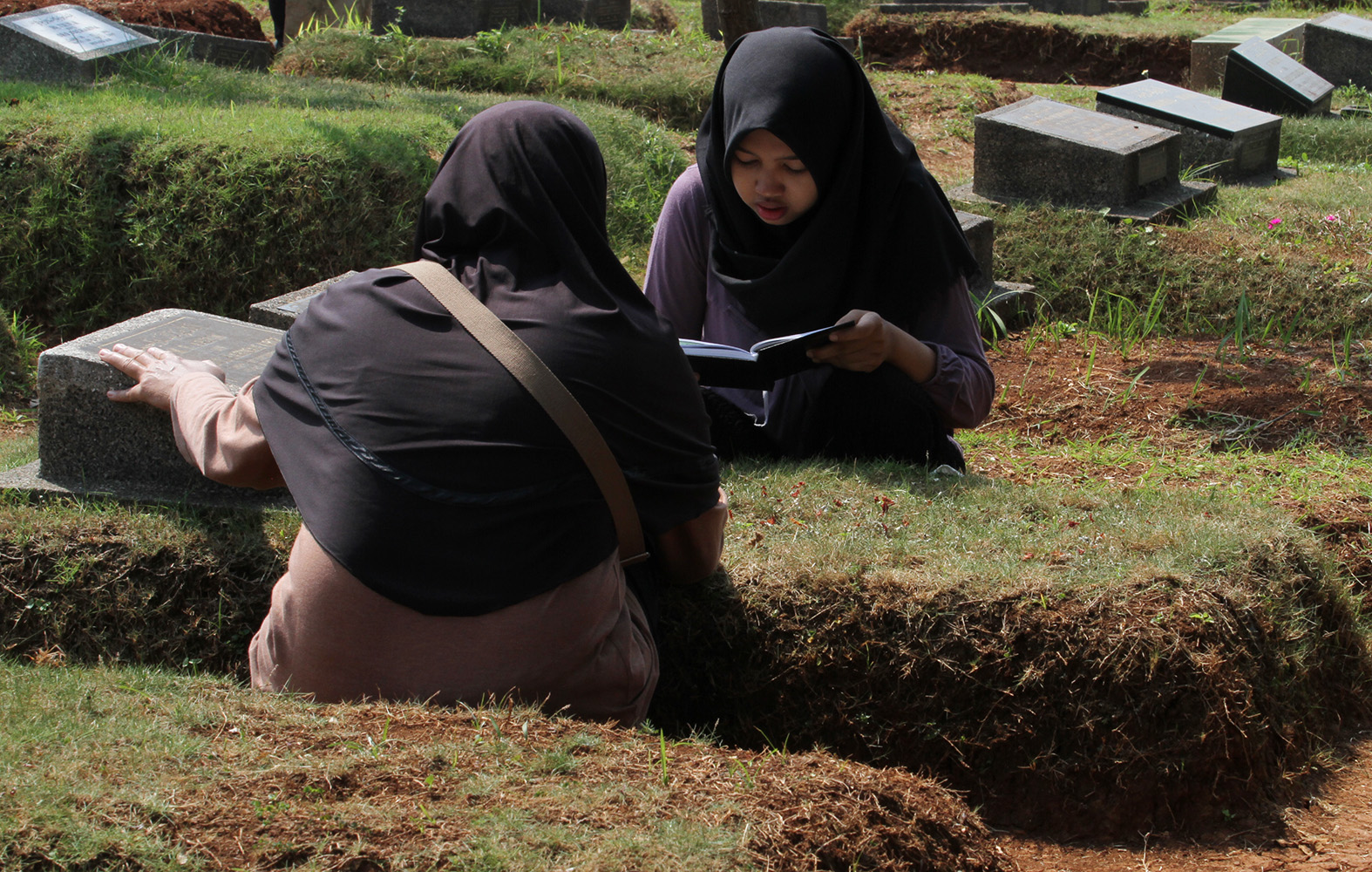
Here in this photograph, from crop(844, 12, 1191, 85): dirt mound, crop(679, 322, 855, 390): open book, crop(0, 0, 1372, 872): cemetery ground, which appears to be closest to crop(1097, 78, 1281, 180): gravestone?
crop(0, 0, 1372, 872): cemetery ground

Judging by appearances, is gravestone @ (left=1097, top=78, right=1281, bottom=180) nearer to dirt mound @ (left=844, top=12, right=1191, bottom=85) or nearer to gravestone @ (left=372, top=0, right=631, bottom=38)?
gravestone @ (left=372, top=0, right=631, bottom=38)

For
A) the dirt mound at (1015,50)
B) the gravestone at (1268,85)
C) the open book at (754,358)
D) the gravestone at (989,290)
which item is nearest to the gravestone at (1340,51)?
the gravestone at (1268,85)

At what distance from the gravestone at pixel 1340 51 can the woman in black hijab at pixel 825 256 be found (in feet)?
31.1

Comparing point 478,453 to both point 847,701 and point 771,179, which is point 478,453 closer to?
point 847,701

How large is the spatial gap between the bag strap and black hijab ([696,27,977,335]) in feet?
4.14

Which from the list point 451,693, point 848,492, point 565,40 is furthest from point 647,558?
point 565,40

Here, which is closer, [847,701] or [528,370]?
[528,370]

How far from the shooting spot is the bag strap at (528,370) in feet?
7.19

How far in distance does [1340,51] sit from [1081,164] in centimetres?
610

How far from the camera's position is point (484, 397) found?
2.19 metres

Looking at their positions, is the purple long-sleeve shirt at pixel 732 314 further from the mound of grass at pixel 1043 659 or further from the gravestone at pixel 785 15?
the gravestone at pixel 785 15

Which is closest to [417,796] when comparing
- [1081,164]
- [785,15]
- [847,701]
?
[847,701]

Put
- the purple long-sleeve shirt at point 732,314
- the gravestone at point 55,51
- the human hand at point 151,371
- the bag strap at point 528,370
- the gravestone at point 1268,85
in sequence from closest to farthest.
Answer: the bag strap at point 528,370
the human hand at point 151,371
the purple long-sleeve shirt at point 732,314
the gravestone at point 55,51
the gravestone at point 1268,85

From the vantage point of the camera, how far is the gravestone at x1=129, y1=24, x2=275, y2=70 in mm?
9094
